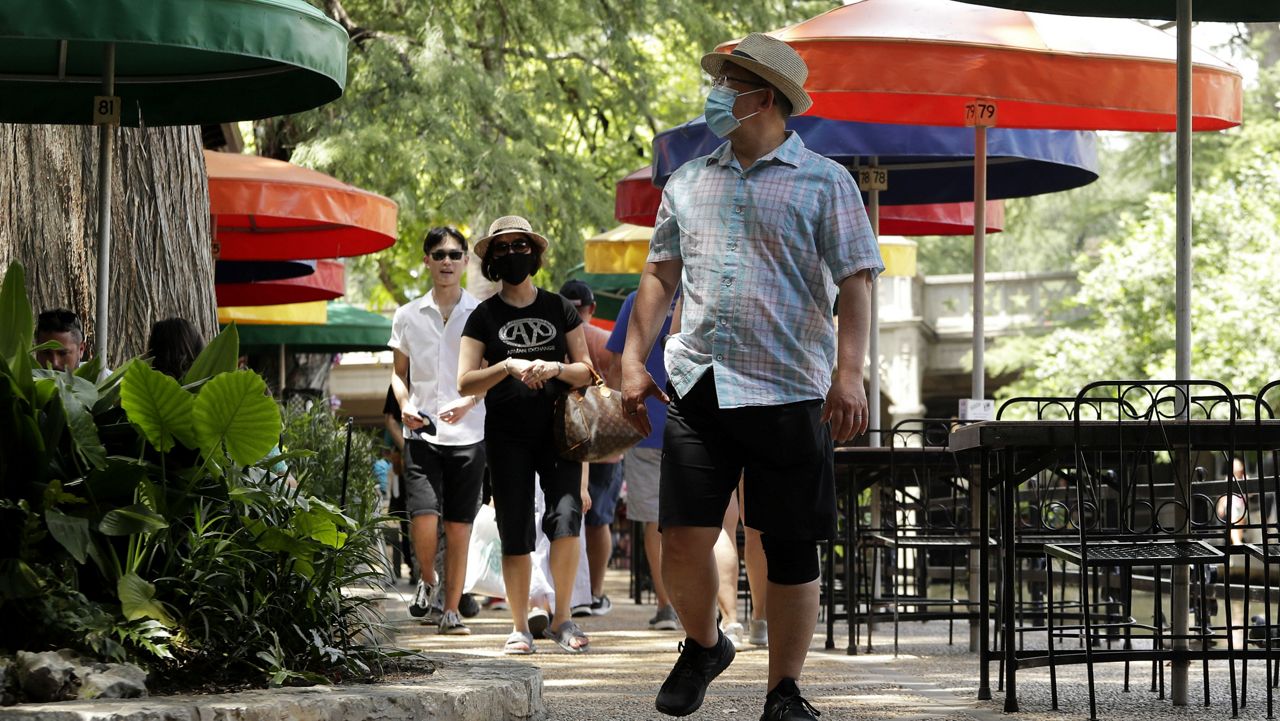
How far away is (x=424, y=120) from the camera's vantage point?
58.6 feet

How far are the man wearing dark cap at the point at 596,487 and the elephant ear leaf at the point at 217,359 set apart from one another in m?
3.73

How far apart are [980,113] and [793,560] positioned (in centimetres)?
345

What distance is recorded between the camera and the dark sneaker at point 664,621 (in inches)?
356

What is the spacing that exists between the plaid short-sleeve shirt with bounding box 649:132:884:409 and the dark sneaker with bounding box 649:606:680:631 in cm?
451

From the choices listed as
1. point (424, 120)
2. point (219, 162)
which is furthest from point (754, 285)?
point (424, 120)

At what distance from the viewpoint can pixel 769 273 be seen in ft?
15.2

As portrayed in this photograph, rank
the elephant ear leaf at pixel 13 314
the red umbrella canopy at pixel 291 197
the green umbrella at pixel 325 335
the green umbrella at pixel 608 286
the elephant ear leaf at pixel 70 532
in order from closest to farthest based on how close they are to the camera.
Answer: the elephant ear leaf at pixel 70 532 → the elephant ear leaf at pixel 13 314 → the red umbrella canopy at pixel 291 197 → the green umbrella at pixel 608 286 → the green umbrella at pixel 325 335

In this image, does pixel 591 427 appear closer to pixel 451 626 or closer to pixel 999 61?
pixel 451 626

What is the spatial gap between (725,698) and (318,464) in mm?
5798

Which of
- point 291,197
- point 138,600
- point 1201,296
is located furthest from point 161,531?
point 1201,296

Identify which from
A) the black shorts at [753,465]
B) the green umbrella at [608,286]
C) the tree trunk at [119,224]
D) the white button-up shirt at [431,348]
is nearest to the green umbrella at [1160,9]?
the black shorts at [753,465]

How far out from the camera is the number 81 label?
5.77 meters

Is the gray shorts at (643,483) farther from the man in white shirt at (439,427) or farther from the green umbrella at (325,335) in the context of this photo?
the green umbrella at (325,335)

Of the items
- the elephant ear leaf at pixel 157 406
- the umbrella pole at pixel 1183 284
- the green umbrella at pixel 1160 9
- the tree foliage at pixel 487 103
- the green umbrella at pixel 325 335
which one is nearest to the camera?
the elephant ear leaf at pixel 157 406
